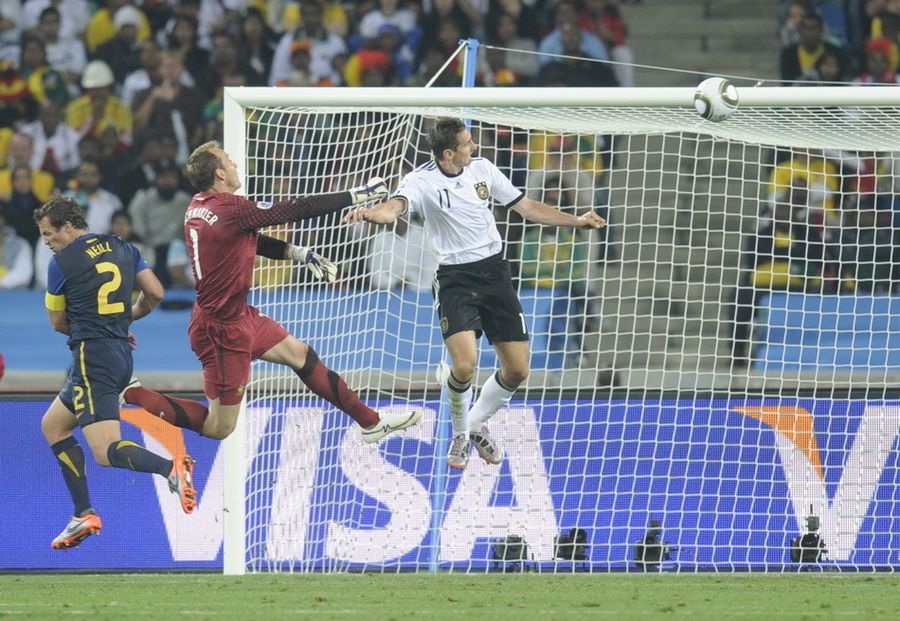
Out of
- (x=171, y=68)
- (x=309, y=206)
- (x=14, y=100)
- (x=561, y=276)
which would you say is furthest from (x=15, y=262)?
(x=309, y=206)

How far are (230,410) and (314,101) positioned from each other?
2003 mm

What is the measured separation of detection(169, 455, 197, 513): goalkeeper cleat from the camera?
27.5ft

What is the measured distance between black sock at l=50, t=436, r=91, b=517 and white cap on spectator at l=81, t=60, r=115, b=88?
290 inches

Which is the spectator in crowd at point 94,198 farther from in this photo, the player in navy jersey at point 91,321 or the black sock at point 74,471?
the player in navy jersey at point 91,321

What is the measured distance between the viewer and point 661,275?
13375mm

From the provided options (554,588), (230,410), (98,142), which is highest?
(98,142)

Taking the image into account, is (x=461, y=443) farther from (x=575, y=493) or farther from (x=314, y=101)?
(x=314, y=101)

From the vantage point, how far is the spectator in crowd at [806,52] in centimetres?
1527

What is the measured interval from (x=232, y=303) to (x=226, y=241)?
0.41 metres

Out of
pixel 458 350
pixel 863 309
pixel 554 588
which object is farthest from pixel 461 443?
pixel 863 309

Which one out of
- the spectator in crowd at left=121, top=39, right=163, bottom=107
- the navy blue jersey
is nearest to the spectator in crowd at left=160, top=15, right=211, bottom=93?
the spectator in crowd at left=121, top=39, right=163, bottom=107

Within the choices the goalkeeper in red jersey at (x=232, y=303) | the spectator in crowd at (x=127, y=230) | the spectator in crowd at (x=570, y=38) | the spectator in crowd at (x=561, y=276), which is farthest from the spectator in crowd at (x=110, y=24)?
the goalkeeper in red jersey at (x=232, y=303)

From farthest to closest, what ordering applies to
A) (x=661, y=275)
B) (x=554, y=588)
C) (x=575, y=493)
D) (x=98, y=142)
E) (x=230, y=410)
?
(x=98, y=142) < (x=661, y=275) < (x=575, y=493) < (x=230, y=410) < (x=554, y=588)

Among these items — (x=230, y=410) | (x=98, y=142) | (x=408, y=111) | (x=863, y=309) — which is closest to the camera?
(x=230, y=410)
